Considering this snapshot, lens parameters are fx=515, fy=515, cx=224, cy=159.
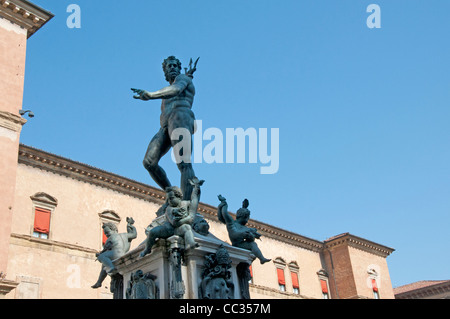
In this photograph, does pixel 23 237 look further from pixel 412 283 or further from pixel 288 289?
pixel 412 283

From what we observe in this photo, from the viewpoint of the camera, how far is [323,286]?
41.8 meters

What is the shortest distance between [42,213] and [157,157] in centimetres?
1883

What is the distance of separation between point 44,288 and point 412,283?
41.8 metres

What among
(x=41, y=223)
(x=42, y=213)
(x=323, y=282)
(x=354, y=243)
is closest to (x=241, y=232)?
(x=41, y=223)

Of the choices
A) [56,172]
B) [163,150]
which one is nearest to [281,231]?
[56,172]

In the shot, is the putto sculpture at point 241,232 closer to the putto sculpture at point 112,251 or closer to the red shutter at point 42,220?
the putto sculpture at point 112,251

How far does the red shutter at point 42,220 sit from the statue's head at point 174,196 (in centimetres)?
1957

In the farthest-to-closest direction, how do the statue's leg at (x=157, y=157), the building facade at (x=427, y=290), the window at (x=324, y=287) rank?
the building facade at (x=427, y=290) → the window at (x=324, y=287) → the statue's leg at (x=157, y=157)

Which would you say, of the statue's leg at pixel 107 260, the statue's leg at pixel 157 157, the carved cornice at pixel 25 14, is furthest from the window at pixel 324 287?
the statue's leg at pixel 107 260

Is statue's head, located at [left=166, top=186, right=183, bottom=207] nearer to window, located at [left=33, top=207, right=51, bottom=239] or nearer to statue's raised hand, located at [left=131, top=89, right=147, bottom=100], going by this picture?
statue's raised hand, located at [left=131, top=89, right=147, bottom=100]

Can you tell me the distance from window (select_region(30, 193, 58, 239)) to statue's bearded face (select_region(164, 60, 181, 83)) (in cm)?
1836

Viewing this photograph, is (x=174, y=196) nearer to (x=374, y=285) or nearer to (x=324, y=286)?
(x=324, y=286)

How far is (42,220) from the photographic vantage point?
24.3 m

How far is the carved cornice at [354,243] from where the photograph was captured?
42.8 meters
